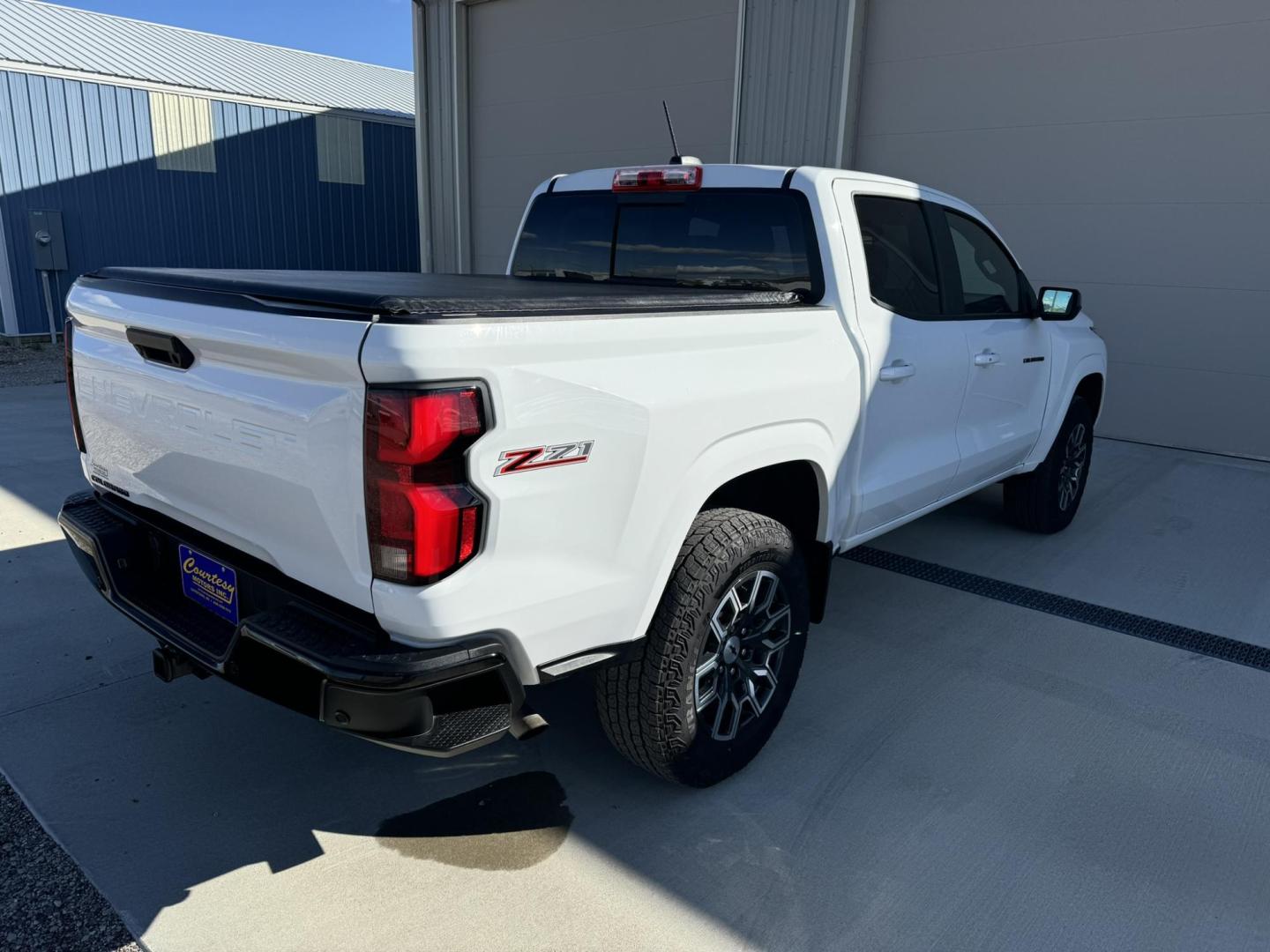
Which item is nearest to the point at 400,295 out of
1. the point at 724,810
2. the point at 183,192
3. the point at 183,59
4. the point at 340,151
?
the point at 724,810

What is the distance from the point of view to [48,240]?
12070 millimetres

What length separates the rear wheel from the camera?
505 centimetres

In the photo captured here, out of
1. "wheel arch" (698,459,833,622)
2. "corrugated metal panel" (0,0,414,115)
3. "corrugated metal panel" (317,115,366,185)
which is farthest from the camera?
"corrugated metal panel" (317,115,366,185)

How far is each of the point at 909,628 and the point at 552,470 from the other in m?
2.50

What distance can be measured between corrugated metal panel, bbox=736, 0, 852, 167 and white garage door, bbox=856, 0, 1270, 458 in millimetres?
486

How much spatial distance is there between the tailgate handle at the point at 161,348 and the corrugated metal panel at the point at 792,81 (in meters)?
7.50

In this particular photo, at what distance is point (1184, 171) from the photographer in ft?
23.5

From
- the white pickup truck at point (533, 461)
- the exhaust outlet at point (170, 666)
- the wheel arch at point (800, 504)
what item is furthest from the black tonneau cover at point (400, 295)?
the exhaust outlet at point (170, 666)

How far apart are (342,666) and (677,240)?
2.23 meters

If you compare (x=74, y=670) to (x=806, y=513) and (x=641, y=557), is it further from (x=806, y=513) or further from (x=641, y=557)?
(x=806, y=513)

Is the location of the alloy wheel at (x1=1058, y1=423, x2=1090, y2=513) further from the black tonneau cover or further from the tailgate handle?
the tailgate handle

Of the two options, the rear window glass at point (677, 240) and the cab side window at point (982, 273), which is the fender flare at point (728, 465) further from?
the cab side window at point (982, 273)

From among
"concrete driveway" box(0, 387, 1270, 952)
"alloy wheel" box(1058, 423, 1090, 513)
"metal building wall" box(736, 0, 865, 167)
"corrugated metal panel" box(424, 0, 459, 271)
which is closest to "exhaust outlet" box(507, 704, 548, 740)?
"concrete driveway" box(0, 387, 1270, 952)

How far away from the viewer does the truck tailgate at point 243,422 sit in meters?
1.89
